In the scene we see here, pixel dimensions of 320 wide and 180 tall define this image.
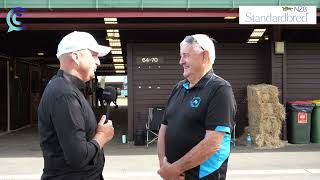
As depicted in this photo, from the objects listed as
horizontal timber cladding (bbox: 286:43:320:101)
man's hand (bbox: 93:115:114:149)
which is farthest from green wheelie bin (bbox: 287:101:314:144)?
man's hand (bbox: 93:115:114:149)

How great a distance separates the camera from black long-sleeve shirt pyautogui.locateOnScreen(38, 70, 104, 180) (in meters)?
2.69

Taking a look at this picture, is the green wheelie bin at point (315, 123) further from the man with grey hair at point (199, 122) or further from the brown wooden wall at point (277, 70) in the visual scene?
the man with grey hair at point (199, 122)

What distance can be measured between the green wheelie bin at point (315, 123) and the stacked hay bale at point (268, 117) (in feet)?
3.54

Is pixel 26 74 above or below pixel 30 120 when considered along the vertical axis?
above

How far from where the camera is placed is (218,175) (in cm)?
319

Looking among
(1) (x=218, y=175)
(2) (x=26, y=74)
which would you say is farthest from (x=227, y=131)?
(2) (x=26, y=74)

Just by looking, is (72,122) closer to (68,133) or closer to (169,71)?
(68,133)

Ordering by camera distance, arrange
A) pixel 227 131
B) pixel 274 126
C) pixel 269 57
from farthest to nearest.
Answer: pixel 269 57 < pixel 274 126 < pixel 227 131

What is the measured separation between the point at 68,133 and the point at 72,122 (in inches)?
Result: 2.5

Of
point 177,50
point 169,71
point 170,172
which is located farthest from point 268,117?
point 170,172

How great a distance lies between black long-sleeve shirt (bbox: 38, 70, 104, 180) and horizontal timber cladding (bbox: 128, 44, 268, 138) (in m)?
10.4

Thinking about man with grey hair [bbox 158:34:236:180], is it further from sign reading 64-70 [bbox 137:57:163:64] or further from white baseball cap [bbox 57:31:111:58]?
sign reading 64-70 [bbox 137:57:163:64]

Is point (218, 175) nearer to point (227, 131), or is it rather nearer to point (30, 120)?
point (227, 131)

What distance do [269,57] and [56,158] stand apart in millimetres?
10992
